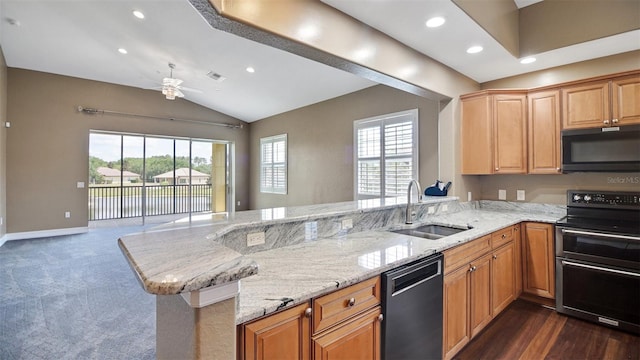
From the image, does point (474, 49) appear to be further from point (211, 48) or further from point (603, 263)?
point (211, 48)

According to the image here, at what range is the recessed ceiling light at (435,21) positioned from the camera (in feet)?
7.66

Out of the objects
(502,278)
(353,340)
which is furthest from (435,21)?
(353,340)

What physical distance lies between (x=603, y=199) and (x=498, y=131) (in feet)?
3.84

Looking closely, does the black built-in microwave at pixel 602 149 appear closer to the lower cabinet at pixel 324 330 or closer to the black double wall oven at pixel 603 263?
the black double wall oven at pixel 603 263

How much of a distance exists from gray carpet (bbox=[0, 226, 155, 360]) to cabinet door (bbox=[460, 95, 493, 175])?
3.66 metres

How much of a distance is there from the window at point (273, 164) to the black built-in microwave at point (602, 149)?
5.25m

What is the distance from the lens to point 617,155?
2754 millimetres

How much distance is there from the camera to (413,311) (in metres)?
1.60

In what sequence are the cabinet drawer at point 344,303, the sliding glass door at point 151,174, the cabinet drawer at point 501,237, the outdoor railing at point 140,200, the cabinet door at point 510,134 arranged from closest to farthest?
the cabinet drawer at point 344,303 < the cabinet drawer at point 501,237 < the cabinet door at point 510,134 < the sliding glass door at point 151,174 < the outdoor railing at point 140,200

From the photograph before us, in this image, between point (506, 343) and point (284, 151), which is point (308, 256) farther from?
point (284, 151)

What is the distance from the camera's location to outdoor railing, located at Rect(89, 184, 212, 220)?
6.96 meters

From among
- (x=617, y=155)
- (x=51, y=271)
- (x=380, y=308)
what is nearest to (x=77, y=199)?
(x=51, y=271)

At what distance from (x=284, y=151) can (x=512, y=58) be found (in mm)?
4923

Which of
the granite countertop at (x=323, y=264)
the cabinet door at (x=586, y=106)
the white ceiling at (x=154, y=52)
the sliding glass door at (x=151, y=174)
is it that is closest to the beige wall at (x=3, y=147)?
the white ceiling at (x=154, y=52)
